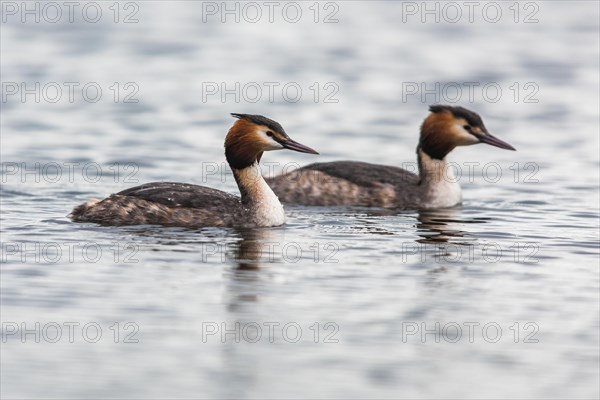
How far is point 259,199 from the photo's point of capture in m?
15.6

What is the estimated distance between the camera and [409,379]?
32.3 ft

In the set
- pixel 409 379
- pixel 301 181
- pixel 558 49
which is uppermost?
pixel 558 49

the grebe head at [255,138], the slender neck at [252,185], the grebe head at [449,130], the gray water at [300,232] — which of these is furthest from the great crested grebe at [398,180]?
the grebe head at [255,138]

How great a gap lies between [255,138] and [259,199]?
0.66m

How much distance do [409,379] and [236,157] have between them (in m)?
6.40

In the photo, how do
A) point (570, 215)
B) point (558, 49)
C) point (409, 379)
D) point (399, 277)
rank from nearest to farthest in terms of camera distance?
point (409, 379), point (399, 277), point (570, 215), point (558, 49)

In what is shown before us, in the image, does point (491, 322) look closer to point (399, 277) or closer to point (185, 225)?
point (399, 277)

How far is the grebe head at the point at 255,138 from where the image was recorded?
15.6m

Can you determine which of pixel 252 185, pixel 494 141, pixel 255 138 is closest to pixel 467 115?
pixel 494 141

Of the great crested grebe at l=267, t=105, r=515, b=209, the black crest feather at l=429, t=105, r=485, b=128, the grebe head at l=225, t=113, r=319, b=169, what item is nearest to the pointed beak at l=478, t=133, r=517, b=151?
the great crested grebe at l=267, t=105, r=515, b=209

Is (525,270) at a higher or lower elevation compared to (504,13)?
lower

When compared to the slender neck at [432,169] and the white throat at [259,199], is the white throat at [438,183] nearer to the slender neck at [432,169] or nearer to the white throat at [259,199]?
the slender neck at [432,169]

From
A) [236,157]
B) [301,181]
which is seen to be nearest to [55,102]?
[301,181]

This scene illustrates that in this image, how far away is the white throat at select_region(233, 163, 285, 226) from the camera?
15.6m
